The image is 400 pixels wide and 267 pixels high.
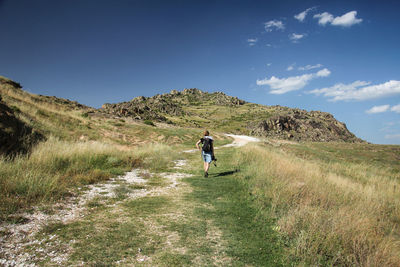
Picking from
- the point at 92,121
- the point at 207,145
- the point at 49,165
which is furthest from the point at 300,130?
the point at 49,165

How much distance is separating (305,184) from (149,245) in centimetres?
596

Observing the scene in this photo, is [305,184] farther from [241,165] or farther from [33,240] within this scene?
[33,240]

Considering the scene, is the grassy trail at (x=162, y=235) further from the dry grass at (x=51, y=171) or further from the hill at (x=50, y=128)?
the hill at (x=50, y=128)

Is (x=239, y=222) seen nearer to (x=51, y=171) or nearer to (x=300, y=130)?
(x=51, y=171)

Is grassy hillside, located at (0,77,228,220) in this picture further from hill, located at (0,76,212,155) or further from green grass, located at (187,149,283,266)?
green grass, located at (187,149,283,266)

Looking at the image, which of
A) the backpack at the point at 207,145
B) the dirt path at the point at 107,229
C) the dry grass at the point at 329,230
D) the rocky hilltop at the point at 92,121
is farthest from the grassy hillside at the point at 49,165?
the dry grass at the point at 329,230

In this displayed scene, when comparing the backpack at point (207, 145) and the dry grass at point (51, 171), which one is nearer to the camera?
the dry grass at point (51, 171)

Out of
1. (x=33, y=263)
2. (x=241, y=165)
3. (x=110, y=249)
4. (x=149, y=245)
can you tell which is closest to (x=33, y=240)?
(x=33, y=263)

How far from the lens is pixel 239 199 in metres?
6.39

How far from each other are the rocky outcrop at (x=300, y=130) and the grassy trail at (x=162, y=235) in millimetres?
52552

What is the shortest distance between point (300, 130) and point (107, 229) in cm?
6654

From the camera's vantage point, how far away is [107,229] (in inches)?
157

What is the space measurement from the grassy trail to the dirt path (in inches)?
0.5

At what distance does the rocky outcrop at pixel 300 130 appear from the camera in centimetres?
5722
